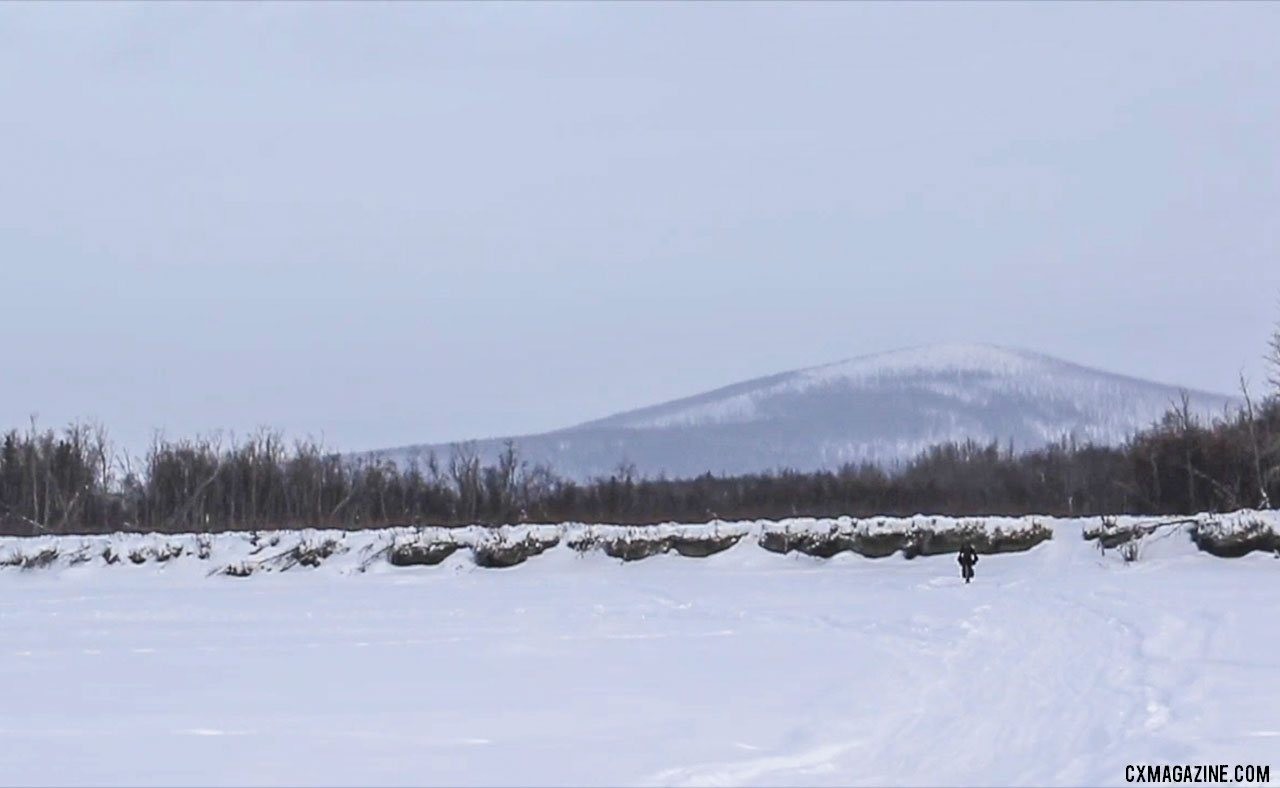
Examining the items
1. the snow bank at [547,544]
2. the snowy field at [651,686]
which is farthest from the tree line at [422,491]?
the snowy field at [651,686]

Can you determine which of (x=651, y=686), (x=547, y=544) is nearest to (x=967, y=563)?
(x=547, y=544)

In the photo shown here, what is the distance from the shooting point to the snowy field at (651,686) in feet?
29.1

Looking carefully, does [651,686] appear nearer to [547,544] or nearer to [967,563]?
[967,563]

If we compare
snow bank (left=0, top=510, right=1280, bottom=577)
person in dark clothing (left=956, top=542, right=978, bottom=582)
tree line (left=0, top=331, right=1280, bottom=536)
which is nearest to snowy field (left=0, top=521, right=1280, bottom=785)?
person in dark clothing (left=956, top=542, right=978, bottom=582)

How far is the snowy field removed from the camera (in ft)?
29.1

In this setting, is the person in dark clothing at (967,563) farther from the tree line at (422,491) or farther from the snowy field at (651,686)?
the tree line at (422,491)

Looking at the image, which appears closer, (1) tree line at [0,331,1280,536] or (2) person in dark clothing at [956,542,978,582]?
(2) person in dark clothing at [956,542,978,582]

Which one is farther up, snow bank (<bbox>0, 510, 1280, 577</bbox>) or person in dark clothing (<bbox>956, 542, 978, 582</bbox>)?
snow bank (<bbox>0, 510, 1280, 577</bbox>)

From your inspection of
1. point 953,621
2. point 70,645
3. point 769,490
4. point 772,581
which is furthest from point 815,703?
point 769,490

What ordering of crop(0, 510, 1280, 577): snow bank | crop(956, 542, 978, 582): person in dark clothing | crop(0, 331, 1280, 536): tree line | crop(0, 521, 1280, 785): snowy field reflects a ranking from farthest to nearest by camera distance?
crop(0, 331, 1280, 536): tree line → crop(0, 510, 1280, 577): snow bank → crop(956, 542, 978, 582): person in dark clothing → crop(0, 521, 1280, 785): snowy field

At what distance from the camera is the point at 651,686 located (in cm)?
1284

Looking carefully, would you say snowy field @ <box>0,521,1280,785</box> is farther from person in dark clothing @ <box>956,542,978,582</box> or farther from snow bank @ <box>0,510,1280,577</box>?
snow bank @ <box>0,510,1280,577</box>

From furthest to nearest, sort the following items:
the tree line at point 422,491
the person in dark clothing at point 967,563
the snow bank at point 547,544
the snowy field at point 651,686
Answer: the tree line at point 422,491 < the snow bank at point 547,544 < the person in dark clothing at point 967,563 < the snowy field at point 651,686

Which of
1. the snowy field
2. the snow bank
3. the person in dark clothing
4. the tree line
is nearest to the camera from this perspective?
the snowy field
